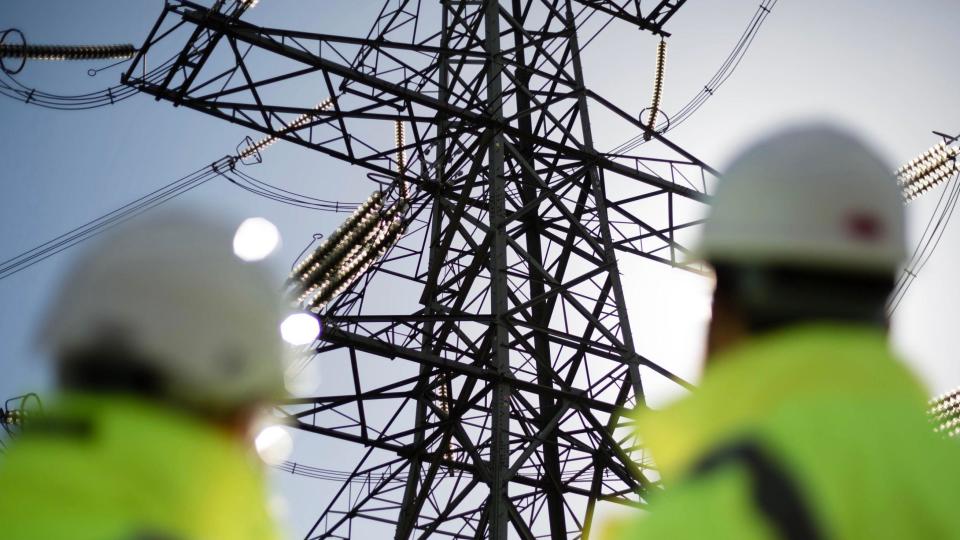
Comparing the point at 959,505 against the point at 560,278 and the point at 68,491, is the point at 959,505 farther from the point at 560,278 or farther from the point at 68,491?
the point at 560,278

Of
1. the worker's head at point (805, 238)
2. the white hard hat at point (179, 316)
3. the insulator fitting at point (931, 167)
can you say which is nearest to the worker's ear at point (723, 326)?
the worker's head at point (805, 238)

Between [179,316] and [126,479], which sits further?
[179,316]

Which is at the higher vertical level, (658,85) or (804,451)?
(658,85)

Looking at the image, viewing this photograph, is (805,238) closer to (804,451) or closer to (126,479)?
(804,451)

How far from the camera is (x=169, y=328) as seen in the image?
43.8 inches

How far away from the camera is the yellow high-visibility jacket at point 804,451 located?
94cm

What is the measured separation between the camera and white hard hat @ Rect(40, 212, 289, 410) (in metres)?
1.11

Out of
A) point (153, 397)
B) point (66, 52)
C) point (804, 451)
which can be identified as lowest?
point (804, 451)

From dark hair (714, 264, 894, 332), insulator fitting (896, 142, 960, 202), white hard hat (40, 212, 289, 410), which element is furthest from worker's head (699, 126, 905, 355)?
insulator fitting (896, 142, 960, 202)

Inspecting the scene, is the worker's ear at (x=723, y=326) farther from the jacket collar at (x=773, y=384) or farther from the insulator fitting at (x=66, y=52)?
the insulator fitting at (x=66, y=52)

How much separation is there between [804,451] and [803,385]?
98mm

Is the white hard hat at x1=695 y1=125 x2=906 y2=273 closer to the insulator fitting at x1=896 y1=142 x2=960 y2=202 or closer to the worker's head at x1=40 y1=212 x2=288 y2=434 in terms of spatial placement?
the worker's head at x1=40 y1=212 x2=288 y2=434

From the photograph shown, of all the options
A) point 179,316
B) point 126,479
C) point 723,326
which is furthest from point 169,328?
point 723,326

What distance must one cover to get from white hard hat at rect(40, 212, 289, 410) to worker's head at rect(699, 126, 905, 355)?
1.92ft
